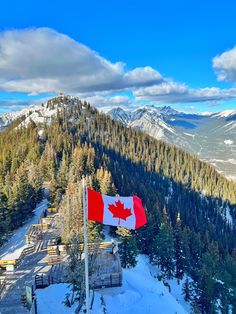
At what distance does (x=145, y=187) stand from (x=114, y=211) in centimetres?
7211

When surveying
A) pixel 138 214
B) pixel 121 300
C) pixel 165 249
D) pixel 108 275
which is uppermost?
pixel 138 214

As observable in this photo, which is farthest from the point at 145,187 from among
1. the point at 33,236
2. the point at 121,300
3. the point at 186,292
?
the point at 121,300

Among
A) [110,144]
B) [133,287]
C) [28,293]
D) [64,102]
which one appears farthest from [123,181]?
[64,102]

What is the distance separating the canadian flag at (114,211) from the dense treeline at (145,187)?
18459 millimetres

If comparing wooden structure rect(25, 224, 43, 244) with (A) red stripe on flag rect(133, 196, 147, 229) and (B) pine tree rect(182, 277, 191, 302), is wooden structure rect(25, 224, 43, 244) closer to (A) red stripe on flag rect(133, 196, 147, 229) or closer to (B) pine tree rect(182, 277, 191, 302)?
(B) pine tree rect(182, 277, 191, 302)

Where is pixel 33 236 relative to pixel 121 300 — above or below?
above

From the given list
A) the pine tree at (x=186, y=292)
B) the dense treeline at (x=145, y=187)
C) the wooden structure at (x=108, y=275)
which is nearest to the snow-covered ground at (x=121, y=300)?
the wooden structure at (x=108, y=275)

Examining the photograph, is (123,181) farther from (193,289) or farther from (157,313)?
(157,313)

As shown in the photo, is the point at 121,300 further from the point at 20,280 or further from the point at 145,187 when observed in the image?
the point at 145,187

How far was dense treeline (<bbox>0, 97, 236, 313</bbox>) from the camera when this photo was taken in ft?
133

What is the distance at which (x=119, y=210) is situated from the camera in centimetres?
1363

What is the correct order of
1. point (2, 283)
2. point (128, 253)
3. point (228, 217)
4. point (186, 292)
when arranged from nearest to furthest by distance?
point (2, 283) → point (128, 253) → point (186, 292) → point (228, 217)

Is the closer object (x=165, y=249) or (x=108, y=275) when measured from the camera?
(x=108, y=275)

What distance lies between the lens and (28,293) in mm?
17812
